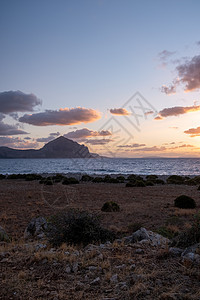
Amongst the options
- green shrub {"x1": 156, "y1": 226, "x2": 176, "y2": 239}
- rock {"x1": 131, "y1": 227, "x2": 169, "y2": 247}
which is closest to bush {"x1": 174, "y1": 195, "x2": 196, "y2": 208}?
green shrub {"x1": 156, "y1": 226, "x2": 176, "y2": 239}

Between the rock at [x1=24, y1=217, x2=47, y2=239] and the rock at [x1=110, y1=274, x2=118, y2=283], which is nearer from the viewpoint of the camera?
the rock at [x1=110, y1=274, x2=118, y2=283]

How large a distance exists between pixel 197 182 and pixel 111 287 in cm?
3589

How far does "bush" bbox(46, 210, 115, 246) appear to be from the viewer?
784 cm

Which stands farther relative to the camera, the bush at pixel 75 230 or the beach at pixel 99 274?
the bush at pixel 75 230

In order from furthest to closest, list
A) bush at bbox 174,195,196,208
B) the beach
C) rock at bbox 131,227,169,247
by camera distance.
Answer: bush at bbox 174,195,196,208 → rock at bbox 131,227,169,247 → the beach

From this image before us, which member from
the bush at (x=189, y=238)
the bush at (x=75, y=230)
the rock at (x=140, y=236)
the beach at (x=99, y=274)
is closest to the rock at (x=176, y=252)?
the beach at (x=99, y=274)

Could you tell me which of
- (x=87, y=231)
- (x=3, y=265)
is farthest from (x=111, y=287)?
(x=87, y=231)

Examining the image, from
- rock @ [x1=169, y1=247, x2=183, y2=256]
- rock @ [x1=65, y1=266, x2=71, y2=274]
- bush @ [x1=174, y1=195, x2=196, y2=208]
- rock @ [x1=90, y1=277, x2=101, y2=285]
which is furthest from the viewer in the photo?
bush @ [x1=174, y1=195, x2=196, y2=208]

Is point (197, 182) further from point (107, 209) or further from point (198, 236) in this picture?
point (198, 236)

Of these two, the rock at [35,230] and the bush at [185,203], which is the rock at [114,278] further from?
the bush at [185,203]

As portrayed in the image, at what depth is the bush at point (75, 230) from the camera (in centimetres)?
784

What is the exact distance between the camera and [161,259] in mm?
5844

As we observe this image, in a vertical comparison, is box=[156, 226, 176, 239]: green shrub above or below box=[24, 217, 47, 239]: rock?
below

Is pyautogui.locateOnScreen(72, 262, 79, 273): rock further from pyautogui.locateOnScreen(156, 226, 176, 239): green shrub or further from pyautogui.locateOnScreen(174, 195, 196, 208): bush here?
pyautogui.locateOnScreen(174, 195, 196, 208): bush
